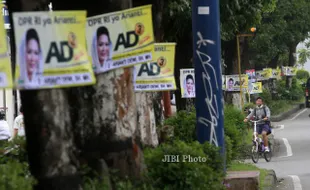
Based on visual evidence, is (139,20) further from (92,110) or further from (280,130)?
(280,130)

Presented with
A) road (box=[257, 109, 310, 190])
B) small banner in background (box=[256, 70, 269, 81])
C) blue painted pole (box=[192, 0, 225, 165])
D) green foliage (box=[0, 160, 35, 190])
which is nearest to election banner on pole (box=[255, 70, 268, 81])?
small banner in background (box=[256, 70, 269, 81])

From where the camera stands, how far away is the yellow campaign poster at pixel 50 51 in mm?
7332

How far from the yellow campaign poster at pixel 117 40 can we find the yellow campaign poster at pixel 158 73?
3.44 m

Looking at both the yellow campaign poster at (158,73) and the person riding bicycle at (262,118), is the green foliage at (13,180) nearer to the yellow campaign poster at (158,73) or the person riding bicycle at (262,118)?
the yellow campaign poster at (158,73)

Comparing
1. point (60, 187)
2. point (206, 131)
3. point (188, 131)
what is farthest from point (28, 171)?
point (188, 131)

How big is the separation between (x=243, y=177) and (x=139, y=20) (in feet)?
18.1

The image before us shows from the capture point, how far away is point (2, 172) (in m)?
7.16

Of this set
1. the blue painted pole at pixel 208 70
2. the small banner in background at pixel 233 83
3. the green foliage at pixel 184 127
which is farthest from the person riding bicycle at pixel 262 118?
the blue painted pole at pixel 208 70

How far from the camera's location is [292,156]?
81.6 feet

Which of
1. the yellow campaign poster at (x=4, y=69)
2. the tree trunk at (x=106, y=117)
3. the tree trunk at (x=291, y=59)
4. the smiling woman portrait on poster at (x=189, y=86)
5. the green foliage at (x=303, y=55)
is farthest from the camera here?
the green foliage at (x=303, y=55)

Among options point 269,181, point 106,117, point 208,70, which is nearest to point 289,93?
point 269,181

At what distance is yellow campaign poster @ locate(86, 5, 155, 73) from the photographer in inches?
350

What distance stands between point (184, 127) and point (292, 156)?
431 inches

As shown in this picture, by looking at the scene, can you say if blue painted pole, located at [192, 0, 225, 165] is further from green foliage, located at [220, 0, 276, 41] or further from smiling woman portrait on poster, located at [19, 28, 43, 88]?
green foliage, located at [220, 0, 276, 41]
